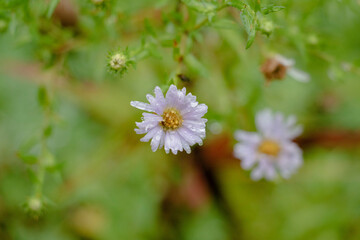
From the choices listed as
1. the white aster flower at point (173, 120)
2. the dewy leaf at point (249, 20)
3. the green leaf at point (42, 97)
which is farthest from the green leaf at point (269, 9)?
the green leaf at point (42, 97)

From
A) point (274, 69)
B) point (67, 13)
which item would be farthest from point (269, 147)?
point (67, 13)

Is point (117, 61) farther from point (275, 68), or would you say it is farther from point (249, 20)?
point (275, 68)

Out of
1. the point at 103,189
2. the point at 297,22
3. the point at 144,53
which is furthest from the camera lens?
the point at 103,189

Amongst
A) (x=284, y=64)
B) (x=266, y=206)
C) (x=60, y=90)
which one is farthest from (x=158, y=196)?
(x=284, y=64)

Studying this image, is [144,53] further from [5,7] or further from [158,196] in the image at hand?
[158,196]

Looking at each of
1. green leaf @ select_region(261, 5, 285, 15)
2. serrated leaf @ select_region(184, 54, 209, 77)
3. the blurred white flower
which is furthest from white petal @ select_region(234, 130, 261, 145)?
green leaf @ select_region(261, 5, 285, 15)
